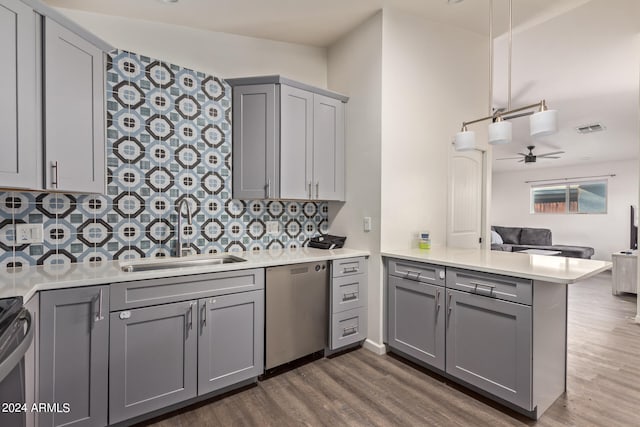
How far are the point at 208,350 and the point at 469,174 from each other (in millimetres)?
2893

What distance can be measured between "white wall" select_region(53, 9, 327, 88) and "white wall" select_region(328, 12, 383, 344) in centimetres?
35

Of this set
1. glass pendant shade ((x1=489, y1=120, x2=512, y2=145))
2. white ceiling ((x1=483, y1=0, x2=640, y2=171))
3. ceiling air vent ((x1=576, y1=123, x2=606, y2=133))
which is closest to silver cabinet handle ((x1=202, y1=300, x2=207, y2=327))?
glass pendant shade ((x1=489, y1=120, x2=512, y2=145))

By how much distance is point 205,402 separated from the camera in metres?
2.09

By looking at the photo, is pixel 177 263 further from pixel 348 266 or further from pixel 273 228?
pixel 348 266

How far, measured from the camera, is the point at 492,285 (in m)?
2.00

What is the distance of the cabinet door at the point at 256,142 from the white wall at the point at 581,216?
8673 mm

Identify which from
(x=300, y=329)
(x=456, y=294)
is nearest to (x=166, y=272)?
(x=300, y=329)

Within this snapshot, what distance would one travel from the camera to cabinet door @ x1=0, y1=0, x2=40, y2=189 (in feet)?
5.01

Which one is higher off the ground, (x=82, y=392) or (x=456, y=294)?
(x=456, y=294)

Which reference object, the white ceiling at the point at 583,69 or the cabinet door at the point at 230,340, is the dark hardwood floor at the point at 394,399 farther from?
the white ceiling at the point at 583,69

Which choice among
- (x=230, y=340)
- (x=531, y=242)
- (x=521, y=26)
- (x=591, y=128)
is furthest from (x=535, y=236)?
(x=230, y=340)

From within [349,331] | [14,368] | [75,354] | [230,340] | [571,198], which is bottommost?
[349,331]

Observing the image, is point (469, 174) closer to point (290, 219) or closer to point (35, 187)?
point (290, 219)

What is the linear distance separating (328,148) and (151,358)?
6.87 feet
